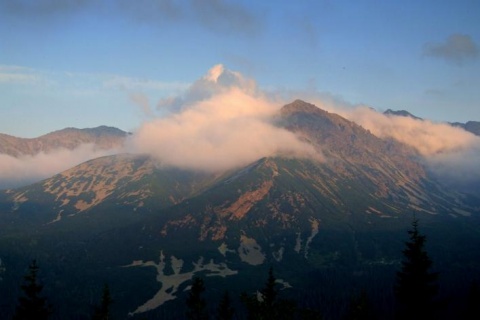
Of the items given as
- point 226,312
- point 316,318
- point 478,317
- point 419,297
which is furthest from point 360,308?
point 478,317

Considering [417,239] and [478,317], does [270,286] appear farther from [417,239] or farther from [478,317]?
[478,317]

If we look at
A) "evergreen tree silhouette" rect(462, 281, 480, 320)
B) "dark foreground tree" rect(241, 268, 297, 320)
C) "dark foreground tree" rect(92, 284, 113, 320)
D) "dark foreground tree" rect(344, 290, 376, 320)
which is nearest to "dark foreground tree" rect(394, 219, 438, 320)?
"dark foreground tree" rect(344, 290, 376, 320)

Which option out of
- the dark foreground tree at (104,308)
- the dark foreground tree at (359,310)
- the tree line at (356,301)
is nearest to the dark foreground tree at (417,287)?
the tree line at (356,301)

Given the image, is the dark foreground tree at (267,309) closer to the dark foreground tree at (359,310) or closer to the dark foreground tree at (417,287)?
the dark foreground tree at (359,310)

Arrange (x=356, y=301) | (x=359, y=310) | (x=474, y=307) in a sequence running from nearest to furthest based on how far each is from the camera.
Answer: (x=359, y=310) → (x=356, y=301) → (x=474, y=307)

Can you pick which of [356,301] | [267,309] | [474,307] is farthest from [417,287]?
[474,307]

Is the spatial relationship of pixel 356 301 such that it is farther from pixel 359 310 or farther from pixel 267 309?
pixel 267 309

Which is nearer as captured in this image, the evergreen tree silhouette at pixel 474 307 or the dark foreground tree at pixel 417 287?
the dark foreground tree at pixel 417 287

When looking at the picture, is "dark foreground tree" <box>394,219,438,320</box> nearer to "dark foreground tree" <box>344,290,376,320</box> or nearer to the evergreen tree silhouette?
"dark foreground tree" <box>344,290,376,320</box>

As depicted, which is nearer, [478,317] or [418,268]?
[418,268]

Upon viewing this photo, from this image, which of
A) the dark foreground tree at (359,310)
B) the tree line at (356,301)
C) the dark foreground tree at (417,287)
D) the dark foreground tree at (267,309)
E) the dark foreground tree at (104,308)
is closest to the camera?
the dark foreground tree at (417,287)

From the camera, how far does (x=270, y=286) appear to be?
68.4 m

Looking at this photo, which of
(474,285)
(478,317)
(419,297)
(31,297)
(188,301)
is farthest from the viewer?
(474,285)

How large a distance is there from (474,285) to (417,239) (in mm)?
48069
